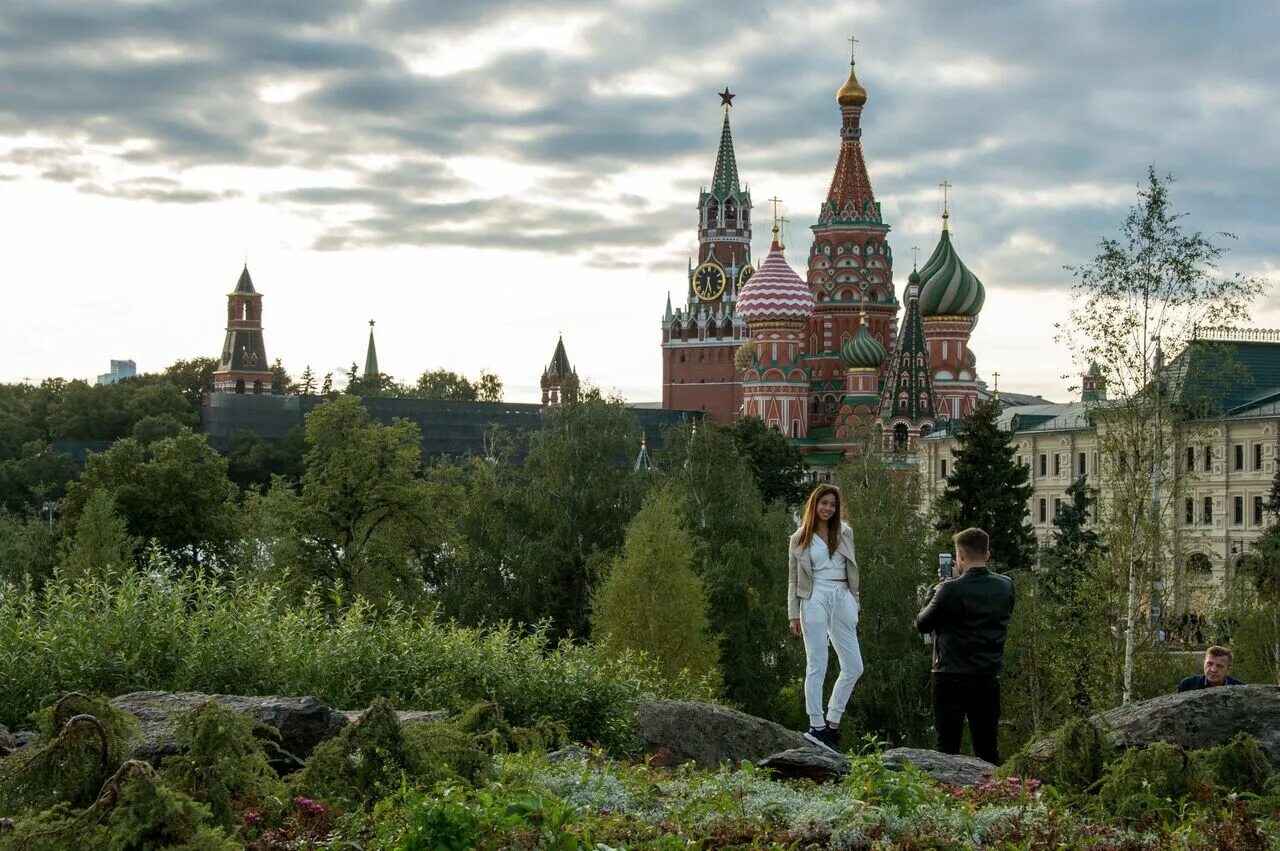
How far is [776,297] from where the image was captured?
349 ft

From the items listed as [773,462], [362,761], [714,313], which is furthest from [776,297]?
[362,761]

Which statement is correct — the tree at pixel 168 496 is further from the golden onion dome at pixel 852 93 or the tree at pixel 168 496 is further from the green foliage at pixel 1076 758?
the golden onion dome at pixel 852 93

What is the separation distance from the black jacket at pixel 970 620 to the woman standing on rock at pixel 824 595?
29.9 inches

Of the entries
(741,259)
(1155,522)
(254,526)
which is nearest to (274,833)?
(1155,522)

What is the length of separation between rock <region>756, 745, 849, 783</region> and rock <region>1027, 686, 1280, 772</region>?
1095 millimetres

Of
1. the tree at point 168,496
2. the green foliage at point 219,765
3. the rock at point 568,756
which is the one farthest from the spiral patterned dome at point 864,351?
the green foliage at point 219,765

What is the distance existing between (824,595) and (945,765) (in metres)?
2.20

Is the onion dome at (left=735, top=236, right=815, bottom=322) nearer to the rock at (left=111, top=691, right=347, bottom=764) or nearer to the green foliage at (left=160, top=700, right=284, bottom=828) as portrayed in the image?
the rock at (left=111, top=691, right=347, bottom=764)

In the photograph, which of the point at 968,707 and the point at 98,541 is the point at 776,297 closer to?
→ the point at 98,541

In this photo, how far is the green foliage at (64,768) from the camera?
7.15m

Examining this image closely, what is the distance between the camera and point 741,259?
150 metres

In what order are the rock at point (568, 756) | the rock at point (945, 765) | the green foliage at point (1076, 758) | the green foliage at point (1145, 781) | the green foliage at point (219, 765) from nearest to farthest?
the green foliage at point (219, 765)
the green foliage at point (1145, 781)
the green foliage at point (1076, 758)
the rock at point (568, 756)
the rock at point (945, 765)

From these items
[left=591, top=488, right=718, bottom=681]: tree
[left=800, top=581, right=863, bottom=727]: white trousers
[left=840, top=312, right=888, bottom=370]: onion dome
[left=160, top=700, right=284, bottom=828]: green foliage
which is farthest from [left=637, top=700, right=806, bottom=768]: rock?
[left=840, top=312, right=888, bottom=370]: onion dome

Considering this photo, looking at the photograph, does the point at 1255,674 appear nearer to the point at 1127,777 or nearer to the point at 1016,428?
the point at 1127,777
